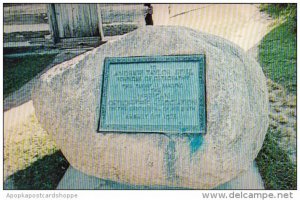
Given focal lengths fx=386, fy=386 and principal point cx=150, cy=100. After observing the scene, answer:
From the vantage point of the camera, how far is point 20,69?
281 inches

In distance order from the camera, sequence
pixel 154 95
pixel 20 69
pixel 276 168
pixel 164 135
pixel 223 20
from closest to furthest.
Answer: pixel 164 135 → pixel 154 95 → pixel 276 168 → pixel 20 69 → pixel 223 20

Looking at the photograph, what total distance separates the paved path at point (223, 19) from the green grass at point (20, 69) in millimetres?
2536

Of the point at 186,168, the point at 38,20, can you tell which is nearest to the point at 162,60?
the point at 186,168

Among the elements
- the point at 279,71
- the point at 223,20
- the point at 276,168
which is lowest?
the point at 276,168

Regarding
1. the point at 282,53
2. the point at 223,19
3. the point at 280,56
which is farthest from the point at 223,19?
the point at 280,56

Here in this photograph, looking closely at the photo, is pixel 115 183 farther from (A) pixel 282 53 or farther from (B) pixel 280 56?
(A) pixel 282 53

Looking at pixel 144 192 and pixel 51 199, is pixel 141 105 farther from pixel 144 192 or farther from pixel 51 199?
pixel 51 199

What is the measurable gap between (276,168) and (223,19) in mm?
6686

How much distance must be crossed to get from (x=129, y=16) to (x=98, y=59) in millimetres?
4790

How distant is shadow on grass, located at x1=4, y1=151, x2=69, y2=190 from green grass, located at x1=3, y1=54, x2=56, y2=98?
225 centimetres

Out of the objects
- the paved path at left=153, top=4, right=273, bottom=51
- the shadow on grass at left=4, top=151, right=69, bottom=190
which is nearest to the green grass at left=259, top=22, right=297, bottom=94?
the paved path at left=153, top=4, right=273, bottom=51

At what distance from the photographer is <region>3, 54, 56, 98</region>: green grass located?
6.48 meters

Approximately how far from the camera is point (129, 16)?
8.03 meters

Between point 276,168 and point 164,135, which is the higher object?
point 164,135
